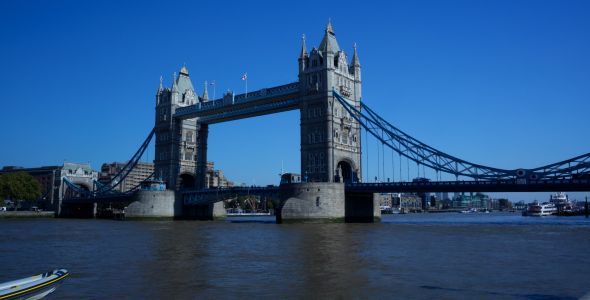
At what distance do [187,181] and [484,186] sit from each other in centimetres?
5793

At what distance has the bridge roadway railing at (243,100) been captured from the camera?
72863 mm

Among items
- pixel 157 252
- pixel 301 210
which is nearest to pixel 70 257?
pixel 157 252

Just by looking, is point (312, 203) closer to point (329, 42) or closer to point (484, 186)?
point (484, 186)

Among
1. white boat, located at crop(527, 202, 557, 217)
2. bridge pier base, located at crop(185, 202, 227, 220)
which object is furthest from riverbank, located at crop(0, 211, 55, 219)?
white boat, located at crop(527, 202, 557, 217)

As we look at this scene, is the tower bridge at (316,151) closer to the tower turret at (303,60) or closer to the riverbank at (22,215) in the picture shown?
the tower turret at (303,60)

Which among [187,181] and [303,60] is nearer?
[303,60]

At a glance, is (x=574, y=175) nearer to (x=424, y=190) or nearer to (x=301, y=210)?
(x=424, y=190)

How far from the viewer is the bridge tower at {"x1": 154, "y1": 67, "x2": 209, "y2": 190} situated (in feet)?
291

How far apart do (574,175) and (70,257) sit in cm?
4839

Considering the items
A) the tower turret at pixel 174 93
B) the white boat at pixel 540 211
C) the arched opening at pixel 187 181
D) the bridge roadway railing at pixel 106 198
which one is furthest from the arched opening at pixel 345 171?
the white boat at pixel 540 211

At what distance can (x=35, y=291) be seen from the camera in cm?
1485

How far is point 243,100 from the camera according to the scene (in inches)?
3073

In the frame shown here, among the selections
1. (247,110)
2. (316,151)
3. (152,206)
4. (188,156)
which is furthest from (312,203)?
(188,156)

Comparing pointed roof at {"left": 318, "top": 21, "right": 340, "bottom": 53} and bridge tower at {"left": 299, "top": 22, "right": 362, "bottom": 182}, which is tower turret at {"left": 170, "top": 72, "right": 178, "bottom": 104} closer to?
bridge tower at {"left": 299, "top": 22, "right": 362, "bottom": 182}
